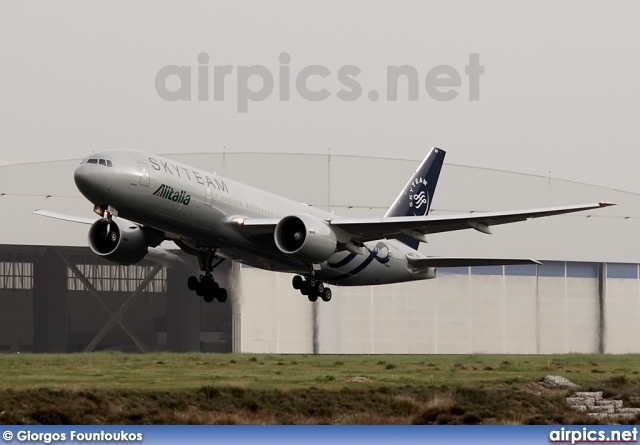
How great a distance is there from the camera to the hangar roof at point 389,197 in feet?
238

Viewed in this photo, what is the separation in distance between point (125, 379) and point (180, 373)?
4227mm

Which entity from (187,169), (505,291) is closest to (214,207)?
(187,169)

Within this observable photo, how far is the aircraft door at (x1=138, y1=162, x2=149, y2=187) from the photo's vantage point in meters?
43.0

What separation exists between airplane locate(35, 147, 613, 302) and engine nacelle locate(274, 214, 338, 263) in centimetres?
4

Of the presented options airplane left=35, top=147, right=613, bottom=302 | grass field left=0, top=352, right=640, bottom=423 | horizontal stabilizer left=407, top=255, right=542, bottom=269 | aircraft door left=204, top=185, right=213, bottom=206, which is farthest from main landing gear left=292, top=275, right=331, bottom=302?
aircraft door left=204, top=185, right=213, bottom=206

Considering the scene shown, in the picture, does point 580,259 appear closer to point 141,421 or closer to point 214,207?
point 214,207

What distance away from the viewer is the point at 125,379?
156ft

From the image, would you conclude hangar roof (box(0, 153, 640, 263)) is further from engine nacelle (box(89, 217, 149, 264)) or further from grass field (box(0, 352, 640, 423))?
engine nacelle (box(89, 217, 149, 264))

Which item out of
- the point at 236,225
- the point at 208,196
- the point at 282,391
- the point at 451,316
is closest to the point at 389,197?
the point at 451,316

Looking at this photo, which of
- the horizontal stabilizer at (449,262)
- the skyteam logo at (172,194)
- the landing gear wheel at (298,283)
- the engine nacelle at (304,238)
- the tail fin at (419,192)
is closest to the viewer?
the skyteam logo at (172,194)

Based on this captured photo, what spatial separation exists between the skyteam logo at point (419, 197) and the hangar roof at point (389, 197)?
13977mm

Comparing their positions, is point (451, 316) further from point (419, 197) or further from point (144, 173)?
point (144, 173)

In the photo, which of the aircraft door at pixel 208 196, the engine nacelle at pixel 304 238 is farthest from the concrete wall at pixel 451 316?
the aircraft door at pixel 208 196

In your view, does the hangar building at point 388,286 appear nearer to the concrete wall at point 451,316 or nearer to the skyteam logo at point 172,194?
the concrete wall at point 451,316
